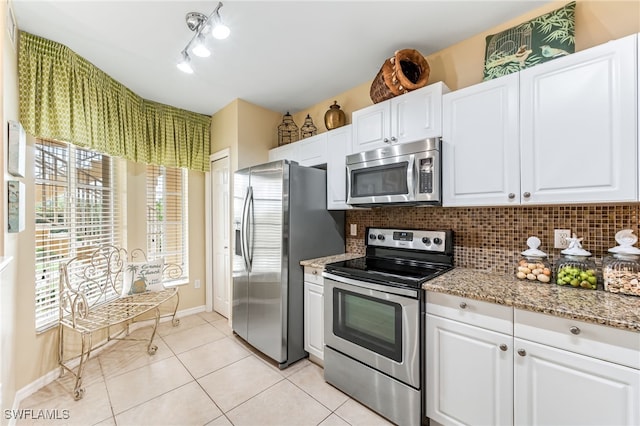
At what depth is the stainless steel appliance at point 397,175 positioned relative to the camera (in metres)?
1.80

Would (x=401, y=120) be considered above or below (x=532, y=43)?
below

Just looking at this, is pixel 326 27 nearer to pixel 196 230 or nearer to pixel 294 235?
pixel 294 235

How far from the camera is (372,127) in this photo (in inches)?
86.3

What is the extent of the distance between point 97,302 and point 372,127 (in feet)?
9.61

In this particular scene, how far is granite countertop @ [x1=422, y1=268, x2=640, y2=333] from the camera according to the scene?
108cm

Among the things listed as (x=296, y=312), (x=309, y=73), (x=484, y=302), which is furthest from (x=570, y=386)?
(x=309, y=73)

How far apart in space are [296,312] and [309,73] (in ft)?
7.01

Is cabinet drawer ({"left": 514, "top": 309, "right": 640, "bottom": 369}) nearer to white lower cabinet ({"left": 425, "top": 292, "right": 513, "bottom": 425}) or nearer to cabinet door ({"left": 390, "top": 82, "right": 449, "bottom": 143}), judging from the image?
white lower cabinet ({"left": 425, "top": 292, "right": 513, "bottom": 425})

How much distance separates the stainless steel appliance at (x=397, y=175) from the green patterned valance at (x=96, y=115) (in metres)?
2.16

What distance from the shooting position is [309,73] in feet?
8.05

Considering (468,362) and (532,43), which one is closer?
(468,362)

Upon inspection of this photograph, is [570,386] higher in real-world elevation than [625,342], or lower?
lower

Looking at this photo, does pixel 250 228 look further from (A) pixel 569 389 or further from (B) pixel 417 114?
(A) pixel 569 389

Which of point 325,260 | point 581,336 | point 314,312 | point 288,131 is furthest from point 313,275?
point 288,131
